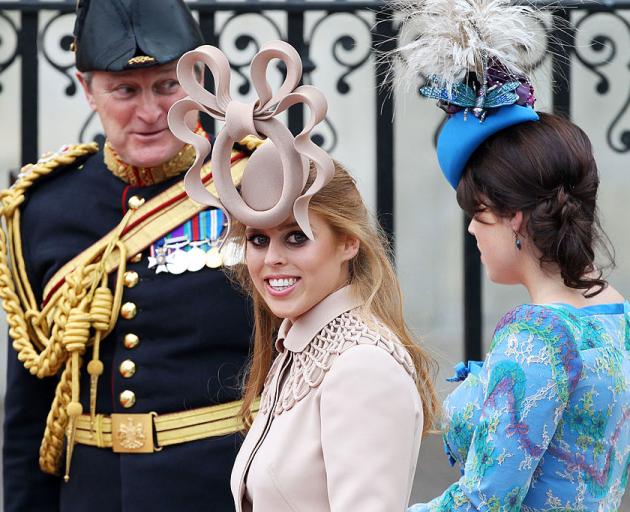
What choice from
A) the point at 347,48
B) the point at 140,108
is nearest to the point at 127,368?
the point at 140,108

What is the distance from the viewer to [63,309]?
3289 millimetres

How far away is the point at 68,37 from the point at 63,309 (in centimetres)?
134

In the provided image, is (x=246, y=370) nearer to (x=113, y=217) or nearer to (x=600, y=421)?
(x=113, y=217)

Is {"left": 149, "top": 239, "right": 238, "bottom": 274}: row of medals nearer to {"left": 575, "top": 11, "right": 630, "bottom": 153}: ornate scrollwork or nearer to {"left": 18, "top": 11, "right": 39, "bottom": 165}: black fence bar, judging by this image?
{"left": 18, "top": 11, "right": 39, "bottom": 165}: black fence bar

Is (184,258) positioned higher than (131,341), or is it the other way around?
(184,258)

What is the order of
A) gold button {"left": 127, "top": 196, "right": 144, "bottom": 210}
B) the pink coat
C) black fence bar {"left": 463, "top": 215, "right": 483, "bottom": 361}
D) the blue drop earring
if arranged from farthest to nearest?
black fence bar {"left": 463, "top": 215, "right": 483, "bottom": 361} < gold button {"left": 127, "top": 196, "right": 144, "bottom": 210} < the blue drop earring < the pink coat

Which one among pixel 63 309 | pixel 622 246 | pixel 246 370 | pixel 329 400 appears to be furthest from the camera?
pixel 622 246

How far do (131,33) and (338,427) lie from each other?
1354 mm

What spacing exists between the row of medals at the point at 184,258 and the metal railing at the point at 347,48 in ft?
3.78

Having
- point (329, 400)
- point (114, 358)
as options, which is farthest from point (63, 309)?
point (329, 400)

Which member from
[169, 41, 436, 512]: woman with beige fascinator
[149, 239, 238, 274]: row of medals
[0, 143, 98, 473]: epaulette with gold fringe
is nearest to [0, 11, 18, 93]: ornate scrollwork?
[0, 143, 98, 473]: epaulette with gold fringe

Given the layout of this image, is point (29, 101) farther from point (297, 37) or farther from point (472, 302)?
point (472, 302)

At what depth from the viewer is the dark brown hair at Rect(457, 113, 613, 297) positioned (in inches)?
100

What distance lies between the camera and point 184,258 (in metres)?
3.30
